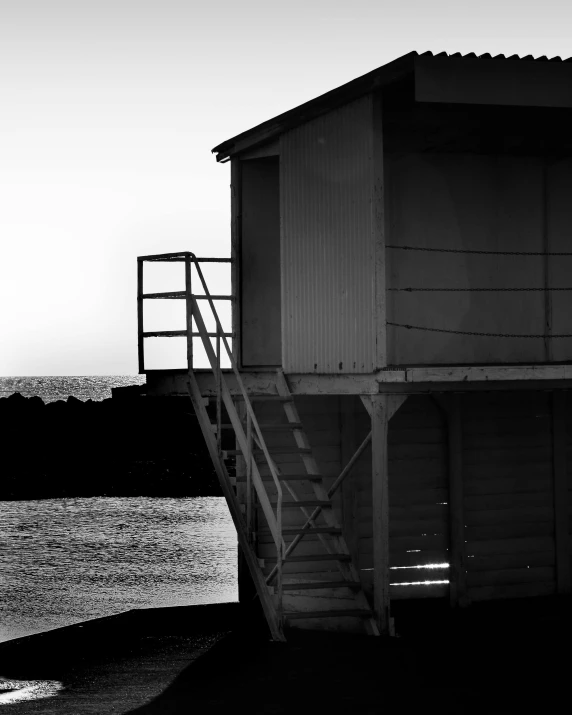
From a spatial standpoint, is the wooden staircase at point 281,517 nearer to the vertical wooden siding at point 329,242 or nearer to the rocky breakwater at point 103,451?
the vertical wooden siding at point 329,242

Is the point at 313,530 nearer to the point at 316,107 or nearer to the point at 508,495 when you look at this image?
the point at 508,495

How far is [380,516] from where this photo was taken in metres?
13.4

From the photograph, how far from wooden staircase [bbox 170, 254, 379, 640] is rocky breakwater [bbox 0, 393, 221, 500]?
3166cm

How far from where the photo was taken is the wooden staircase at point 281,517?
13461mm

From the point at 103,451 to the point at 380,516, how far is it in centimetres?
4046

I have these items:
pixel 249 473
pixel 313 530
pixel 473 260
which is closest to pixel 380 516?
pixel 313 530

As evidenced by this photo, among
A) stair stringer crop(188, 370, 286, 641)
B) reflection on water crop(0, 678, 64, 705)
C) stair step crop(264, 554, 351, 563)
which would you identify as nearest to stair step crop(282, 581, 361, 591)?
stair step crop(264, 554, 351, 563)

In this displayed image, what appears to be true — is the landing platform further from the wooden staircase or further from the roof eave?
the roof eave

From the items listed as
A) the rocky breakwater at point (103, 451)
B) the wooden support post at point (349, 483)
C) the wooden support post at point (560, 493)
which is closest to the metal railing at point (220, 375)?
the wooden support post at point (349, 483)

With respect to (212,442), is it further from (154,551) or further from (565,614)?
(154,551)

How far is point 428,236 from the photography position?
15.8 metres

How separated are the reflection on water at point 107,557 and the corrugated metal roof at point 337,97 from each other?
390 inches

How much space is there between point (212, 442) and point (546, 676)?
4.87m

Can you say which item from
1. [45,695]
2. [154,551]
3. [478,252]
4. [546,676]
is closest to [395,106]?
[478,252]
